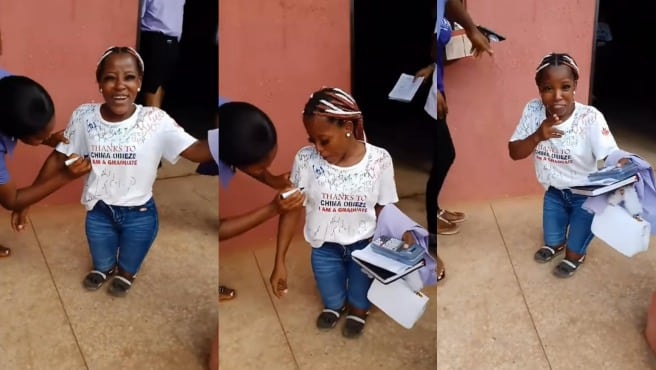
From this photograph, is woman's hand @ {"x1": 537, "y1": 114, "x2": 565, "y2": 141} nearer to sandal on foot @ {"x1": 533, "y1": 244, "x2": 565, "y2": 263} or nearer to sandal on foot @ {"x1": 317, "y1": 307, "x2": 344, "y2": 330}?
sandal on foot @ {"x1": 533, "y1": 244, "x2": 565, "y2": 263}

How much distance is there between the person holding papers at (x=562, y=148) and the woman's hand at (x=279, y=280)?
62 centimetres

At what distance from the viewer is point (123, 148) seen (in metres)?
1.70

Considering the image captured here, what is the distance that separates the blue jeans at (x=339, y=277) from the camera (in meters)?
1.78

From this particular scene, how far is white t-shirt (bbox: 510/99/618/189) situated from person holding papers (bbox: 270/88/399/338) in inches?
14.6

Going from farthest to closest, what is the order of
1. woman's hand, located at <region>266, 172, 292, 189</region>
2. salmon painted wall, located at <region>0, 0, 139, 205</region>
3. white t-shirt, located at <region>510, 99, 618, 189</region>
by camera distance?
1. white t-shirt, located at <region>510, 99, 618, 189</region>
2. woman's hand, located at <region>266, 172, 292, 189</region>
3. salmon painted wall, located at <region>0, 0, 139, 205</region>

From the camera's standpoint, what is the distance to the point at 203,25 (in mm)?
1711

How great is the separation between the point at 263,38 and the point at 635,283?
3.66ft

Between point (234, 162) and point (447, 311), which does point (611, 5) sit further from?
point (234, 162)

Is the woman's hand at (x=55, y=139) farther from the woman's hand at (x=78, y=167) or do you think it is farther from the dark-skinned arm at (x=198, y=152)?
the dark-skinned arm at (x=198, y=152)

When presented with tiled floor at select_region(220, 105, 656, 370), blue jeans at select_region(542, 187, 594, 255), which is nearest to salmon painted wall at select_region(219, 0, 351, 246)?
tiled floor at select_region(220, 105, 656, 370)

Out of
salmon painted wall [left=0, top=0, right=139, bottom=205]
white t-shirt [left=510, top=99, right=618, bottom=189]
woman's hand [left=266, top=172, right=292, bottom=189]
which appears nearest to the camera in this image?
salmon painted wall [left=0, top=0, right=139, bottom=205]

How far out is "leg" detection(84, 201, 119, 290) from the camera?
174 cm

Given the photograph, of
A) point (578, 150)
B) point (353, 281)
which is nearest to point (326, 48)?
point (353, 281)

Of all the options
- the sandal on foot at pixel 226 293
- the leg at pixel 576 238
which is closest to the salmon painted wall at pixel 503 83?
the leg at pixel 576 238
